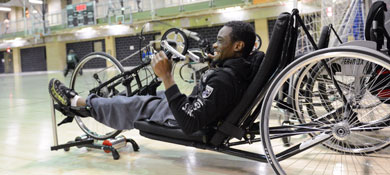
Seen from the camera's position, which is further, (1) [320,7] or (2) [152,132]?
(1) [320,7]

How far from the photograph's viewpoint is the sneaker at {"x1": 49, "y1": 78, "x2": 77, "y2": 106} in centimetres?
226

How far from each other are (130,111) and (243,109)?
71 cm

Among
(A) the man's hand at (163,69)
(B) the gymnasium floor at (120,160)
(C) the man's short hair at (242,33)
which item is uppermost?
(C) the man's short hair at (242,33)

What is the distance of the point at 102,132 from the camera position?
3139 millimetres

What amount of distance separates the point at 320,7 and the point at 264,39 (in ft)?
35.8

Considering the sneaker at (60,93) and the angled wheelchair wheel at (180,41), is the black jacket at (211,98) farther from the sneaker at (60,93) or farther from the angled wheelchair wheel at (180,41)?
the angled wheelchair wheel at (180,41)

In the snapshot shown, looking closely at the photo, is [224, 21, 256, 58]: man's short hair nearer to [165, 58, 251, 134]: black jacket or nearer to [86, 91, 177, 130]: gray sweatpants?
[165, 58, 251, 134]: black jacket

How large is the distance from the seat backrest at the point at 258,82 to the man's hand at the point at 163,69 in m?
0.33

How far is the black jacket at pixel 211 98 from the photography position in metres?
1.59

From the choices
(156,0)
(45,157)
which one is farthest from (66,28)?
(45,157)

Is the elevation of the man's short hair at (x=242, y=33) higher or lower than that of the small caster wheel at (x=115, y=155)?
higher

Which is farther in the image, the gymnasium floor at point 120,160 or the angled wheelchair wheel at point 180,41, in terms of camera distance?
the angled wheelchair wheel at point 180,41

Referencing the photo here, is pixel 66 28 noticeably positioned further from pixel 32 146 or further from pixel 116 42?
pixel 32 146

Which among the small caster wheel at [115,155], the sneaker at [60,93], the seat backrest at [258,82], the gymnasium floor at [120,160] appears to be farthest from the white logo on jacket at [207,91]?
the sneaker at [60,93]
